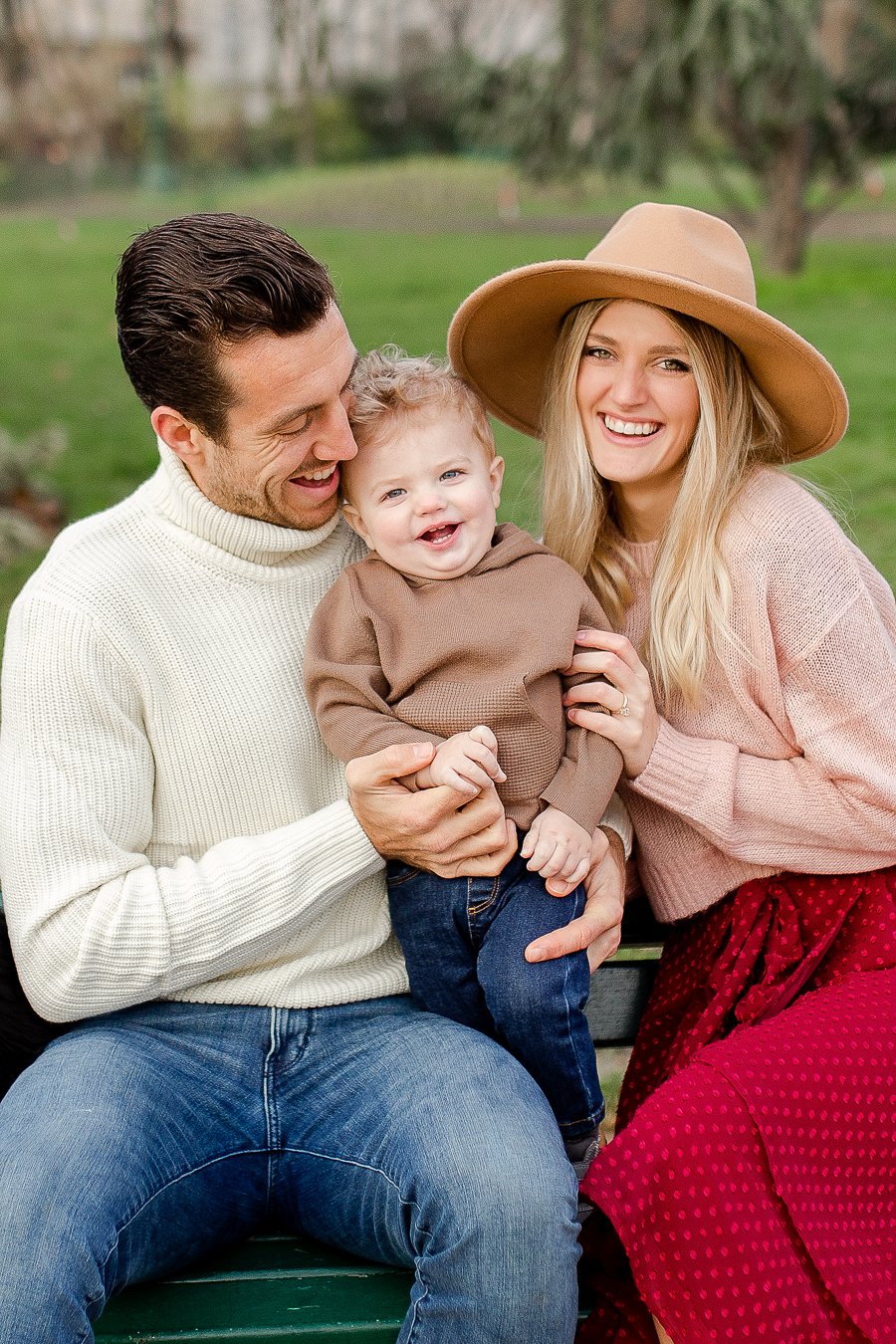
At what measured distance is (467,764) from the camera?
222cm

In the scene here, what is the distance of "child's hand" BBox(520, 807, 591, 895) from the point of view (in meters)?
2.28

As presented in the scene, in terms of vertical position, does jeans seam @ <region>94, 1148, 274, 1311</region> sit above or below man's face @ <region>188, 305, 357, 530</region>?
below

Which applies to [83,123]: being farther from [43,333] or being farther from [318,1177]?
[318,1177]

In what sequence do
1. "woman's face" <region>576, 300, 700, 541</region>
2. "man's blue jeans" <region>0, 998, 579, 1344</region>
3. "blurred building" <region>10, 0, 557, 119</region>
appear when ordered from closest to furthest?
"man's blue jeans" <region>0, 998, 579, 1344</region> < "woman's face" <region>576, 300, 700, 541</region> < "blurred building" <region>10, 0, 557, 119</region>

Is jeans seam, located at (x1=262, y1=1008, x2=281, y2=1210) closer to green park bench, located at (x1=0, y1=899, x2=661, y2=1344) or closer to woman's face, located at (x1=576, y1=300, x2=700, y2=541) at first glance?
green park bench, located at (x1=0, y1=899, x2=661, y2=1344)

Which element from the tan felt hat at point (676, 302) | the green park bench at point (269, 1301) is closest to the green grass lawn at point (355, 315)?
the tan felt hat at point (676, 302)

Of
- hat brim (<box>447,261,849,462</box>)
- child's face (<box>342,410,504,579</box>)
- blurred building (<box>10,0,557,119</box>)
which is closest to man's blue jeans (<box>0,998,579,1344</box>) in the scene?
child's face (<box>342,410,504,579</box>)

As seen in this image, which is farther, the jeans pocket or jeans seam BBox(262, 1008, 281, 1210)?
the jeans pocket

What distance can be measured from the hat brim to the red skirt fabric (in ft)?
2.94

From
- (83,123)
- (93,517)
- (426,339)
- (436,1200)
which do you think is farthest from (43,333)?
(436,1200)

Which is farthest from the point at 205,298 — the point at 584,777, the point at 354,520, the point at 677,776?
the point at 677,776

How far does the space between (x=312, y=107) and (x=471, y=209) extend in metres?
2.37

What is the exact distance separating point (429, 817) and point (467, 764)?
0.11 m

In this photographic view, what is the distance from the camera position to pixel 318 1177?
7.32ft
